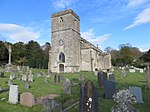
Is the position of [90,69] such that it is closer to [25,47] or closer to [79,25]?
[79,25]

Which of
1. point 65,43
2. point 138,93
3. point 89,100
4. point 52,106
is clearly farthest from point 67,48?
point 89,100

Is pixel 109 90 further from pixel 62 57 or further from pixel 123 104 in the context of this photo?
pixel 62 57

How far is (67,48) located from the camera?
3841 cm

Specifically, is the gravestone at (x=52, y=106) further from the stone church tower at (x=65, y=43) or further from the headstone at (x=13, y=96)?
the stone church tower at (x=65, y=43)

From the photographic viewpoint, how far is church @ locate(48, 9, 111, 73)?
1497 inches

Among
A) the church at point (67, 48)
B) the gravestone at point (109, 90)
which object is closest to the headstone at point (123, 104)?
the gravestone at point (109, 90)

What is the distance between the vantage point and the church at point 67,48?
3803cm

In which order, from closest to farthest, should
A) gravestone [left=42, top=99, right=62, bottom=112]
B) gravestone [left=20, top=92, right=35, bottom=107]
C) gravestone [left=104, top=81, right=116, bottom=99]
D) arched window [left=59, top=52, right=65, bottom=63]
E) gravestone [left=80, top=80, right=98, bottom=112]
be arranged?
gravestone [left=80, top=80, right=98, bottom=112] < gravestone [left=42, top=99, right=62, bottom=112] < gravestone [left=20, top=92, right=35, bottom=107] < gravestone [left=104, top=81, right=116, bottom=99] < arched window [left=59, top=52, right=65, bottom=63]

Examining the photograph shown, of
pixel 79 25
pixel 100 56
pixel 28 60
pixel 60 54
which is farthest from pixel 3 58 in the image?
pixel 100 56

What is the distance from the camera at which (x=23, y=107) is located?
8562mm

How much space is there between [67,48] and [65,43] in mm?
1373

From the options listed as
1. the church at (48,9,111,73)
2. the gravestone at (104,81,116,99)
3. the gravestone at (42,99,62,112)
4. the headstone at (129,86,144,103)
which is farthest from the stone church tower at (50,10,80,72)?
the gravestone at (42,99,62,112)

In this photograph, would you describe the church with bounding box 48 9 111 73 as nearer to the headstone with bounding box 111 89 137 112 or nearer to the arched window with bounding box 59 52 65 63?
the arched window with bounding box 59 52 65 63

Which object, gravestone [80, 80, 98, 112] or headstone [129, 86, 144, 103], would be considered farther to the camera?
headstone [129, 86, 144, 103]
